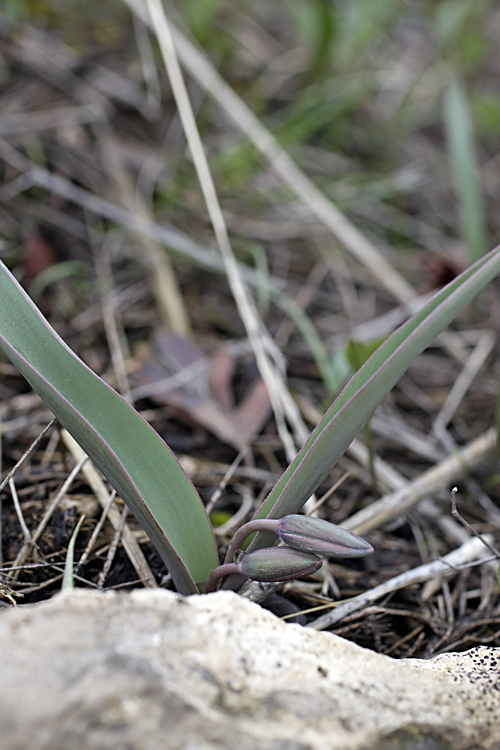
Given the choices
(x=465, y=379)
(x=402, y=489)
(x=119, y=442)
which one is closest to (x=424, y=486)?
(x=402, y=489)

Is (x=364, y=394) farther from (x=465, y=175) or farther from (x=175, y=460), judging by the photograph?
(x=465, y=175)

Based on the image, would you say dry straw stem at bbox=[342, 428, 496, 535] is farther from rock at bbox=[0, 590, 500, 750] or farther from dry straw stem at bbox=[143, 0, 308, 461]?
rock at bbox=[0, 590, 500, 750]

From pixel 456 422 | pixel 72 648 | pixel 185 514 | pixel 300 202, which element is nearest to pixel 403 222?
pixel 300 202

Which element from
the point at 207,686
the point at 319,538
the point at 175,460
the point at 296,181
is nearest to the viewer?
the point at 207,686

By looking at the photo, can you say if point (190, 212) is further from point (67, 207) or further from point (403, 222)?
point (403, 222)

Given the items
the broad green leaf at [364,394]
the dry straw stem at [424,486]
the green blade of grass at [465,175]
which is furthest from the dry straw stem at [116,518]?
the green blade of grass at [465,175]
